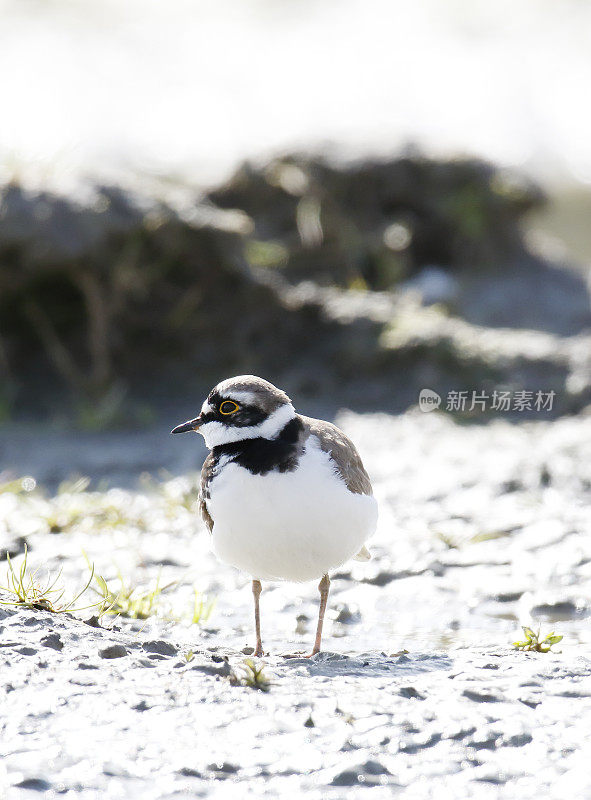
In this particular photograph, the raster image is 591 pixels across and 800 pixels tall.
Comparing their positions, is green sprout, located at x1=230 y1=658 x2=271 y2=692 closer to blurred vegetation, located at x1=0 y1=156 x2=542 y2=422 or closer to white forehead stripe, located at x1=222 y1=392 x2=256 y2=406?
white forehead stripe, located at x1=222 y1=392 x2=256 y2=406

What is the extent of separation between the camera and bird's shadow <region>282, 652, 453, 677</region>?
14.6 feet

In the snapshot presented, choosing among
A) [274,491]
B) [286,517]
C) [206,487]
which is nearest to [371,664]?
[286,517]

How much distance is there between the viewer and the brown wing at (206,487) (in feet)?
15.6

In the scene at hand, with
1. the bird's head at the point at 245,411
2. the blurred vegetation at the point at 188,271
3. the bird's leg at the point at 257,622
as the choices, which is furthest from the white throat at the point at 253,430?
the blurred vegetation at the point at 188,271

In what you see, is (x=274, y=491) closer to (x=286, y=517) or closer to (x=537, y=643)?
(x=286, y=517)

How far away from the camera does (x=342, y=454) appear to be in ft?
16.0

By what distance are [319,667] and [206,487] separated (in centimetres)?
95

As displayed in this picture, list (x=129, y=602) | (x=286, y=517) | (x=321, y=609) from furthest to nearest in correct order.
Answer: (x=129, y=602)
(x=321, y=609)
(x=286, y=517)

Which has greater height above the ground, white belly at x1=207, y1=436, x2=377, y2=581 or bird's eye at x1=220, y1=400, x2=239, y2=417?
bird's eye at x1=220, y1=400, x2=239, y2=417

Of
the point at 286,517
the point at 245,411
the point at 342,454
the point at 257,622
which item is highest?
the point at 245,411

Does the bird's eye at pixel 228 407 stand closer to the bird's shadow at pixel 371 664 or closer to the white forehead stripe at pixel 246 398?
the white forehead stripe at pixel 246 398

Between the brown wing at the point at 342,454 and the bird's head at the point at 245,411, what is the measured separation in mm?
187

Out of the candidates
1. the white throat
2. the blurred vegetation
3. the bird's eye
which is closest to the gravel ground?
the white throat

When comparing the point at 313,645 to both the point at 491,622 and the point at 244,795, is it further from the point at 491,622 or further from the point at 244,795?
the point at 244,795
